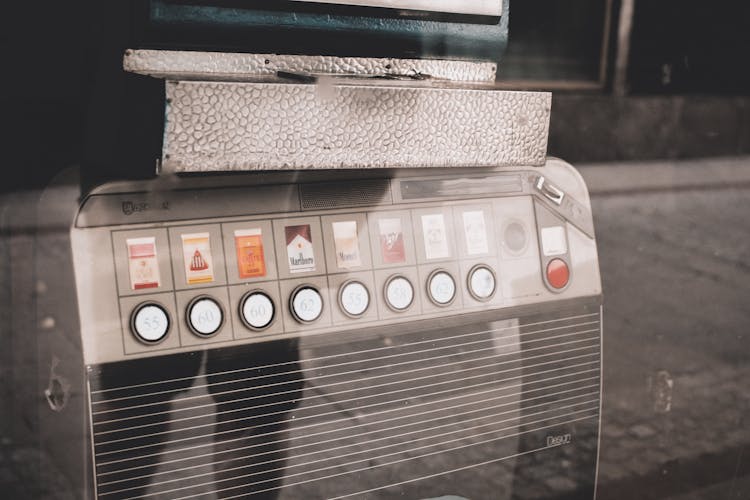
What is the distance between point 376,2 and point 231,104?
0.26m

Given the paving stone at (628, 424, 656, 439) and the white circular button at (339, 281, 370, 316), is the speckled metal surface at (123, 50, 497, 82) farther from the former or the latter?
the paving stone at (628, 424, 656, 439)

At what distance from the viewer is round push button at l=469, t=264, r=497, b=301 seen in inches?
42.2

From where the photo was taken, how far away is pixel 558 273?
3.76ft

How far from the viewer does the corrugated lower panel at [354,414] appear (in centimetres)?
88

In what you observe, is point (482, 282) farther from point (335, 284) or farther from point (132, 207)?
point (132, 207)

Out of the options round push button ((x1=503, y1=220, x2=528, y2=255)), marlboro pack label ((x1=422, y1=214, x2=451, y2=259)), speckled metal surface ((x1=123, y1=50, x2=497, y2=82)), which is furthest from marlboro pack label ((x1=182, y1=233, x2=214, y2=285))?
round push button ((x1=503, y1=220, x2=528, y2=255))

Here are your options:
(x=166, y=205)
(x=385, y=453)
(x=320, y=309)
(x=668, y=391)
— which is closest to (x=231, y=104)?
(x=166, y=205)

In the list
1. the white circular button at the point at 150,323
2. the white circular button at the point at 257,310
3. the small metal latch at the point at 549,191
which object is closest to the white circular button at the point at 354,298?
the white circular button at the point at 257,310

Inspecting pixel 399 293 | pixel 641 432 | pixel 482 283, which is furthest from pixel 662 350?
pixel 399 293

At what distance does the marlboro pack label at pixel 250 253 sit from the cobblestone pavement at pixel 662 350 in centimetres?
67

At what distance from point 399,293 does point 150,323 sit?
1.23ft

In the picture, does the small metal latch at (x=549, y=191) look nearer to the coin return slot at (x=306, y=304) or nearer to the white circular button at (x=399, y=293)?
the white circular button at (x=399, y=293)

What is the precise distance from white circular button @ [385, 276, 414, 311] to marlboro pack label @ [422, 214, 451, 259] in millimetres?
61

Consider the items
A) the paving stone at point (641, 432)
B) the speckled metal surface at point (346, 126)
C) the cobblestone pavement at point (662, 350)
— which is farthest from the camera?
the paving stone at point (641, 432)
